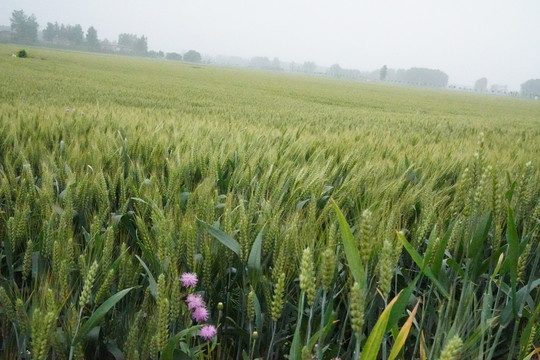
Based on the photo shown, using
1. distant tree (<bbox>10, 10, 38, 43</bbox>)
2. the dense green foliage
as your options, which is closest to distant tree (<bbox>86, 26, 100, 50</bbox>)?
distant tree (<bbox>10, 10, 38, 43</bbox>)

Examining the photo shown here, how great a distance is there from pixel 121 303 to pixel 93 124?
2228 millimetres

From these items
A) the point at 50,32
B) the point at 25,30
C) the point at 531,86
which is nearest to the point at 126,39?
the point at 50,32

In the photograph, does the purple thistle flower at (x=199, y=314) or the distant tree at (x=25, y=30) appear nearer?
the purple thistle flower at (x=199, y=314)

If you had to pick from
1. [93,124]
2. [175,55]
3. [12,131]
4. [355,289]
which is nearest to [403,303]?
[355,289]

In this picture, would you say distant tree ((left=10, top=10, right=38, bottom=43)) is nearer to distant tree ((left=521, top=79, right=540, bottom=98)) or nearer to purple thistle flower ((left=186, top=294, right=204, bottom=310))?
purple thistle flower ((left=186, top=294, right=204, bottom=310))

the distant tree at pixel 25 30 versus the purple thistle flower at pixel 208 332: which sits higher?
the distant tree at pixel 25 30

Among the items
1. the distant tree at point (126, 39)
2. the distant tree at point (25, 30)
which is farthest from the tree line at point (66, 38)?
the distant tree at point (126, 39)

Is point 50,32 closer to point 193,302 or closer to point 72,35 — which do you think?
point 72,35

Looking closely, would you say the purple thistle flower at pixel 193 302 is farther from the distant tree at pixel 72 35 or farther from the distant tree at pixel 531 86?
the distant tree at pixel 531 86

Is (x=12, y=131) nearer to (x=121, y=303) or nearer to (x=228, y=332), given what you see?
(x=121, y=303)

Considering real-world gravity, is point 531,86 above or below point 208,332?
above

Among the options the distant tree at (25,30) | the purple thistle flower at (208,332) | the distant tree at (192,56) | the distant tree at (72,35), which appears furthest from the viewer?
the distant tree at (192,56)

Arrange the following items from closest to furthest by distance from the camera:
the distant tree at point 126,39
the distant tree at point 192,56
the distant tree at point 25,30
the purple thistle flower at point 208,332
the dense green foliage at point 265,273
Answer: the dense green foliage at point 265,273, the purple thistle flower at point 208,332, the distant tree at point 25,30, the distant tree at point 192,56, the distant tree at point 126,39

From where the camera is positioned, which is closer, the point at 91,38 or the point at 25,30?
the point at 25,30
